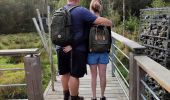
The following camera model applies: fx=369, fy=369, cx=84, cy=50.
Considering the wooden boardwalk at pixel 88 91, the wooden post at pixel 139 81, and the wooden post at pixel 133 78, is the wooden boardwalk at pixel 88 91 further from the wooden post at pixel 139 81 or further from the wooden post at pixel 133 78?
the wooden post at pixel 139 81

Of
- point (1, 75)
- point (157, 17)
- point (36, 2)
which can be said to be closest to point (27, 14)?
point (36, 2)

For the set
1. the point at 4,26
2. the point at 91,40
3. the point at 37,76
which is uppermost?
the point at 91,40

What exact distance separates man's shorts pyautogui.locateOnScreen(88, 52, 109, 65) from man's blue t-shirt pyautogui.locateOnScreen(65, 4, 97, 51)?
11.1 inches

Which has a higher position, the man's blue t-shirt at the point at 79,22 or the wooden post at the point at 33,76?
the man's blue t-shirt at the point at 79,22

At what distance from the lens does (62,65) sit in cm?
416

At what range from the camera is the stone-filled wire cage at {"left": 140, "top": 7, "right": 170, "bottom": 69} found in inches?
501

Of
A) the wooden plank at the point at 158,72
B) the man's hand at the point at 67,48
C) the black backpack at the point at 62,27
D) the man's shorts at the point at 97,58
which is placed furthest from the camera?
the man's shorts at the point at 97,58

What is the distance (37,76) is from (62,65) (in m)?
0.48

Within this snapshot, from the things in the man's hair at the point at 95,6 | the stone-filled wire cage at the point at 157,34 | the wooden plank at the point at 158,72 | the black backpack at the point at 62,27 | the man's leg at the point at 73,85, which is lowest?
the stone-filled wire cage at the point at 157,34

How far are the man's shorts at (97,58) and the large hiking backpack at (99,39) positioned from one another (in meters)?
0.10

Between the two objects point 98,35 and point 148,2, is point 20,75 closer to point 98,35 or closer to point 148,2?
point 98,35

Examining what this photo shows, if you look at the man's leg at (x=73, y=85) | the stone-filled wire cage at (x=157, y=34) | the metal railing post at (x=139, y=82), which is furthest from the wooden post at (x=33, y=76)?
the stone-filled wire cage at (x=157, y=34)

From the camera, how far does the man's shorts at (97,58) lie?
4238 millimetres

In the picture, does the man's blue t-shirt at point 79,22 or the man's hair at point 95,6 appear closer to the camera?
the man's blue t-shirt at point 79,22
